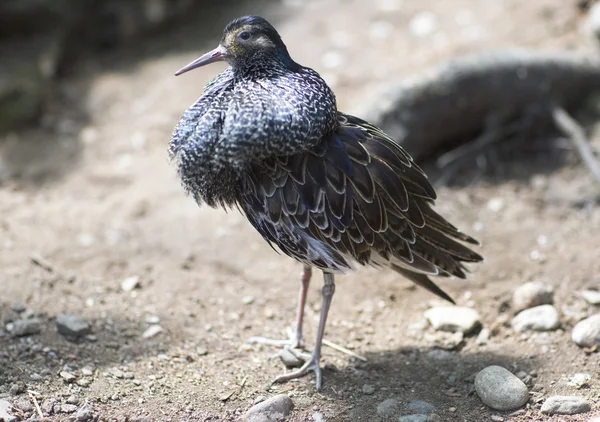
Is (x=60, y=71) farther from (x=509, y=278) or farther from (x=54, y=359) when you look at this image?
(x=509, y=278)

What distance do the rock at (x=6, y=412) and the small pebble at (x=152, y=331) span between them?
103 cm

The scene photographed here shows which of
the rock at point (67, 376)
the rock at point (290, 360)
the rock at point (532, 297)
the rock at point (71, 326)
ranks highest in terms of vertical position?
the rock at point (532, 297)

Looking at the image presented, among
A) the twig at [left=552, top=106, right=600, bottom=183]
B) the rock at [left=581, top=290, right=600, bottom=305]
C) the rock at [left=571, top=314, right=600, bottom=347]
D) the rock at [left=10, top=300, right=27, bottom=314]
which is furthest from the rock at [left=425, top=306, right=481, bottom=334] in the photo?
the rock at [left=10, top=300, right=27, bottom=314]

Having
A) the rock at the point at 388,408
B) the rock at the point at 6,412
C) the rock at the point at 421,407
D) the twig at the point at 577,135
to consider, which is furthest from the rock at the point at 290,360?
the twig at the point at 577,135

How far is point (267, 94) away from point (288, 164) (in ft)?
1.30

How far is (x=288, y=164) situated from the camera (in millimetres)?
3883

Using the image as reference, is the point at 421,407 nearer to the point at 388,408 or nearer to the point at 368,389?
A: the point at 388,408

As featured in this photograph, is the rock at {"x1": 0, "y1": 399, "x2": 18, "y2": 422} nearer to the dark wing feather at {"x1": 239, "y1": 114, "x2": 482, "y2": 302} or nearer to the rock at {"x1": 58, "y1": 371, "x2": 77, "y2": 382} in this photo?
the rock at {"x1": 58, "y1": 371, "x2": 77, "y2": 382}

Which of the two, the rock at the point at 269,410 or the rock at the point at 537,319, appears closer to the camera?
the rock at the point at 269,410

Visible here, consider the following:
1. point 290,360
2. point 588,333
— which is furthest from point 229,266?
point 588,333

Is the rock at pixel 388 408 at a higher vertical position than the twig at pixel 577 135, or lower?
lower

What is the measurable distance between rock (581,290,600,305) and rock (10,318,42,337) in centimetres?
355

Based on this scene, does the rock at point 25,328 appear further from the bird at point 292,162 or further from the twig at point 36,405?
the bird at point 292,162

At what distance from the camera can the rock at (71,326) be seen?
172 inches
